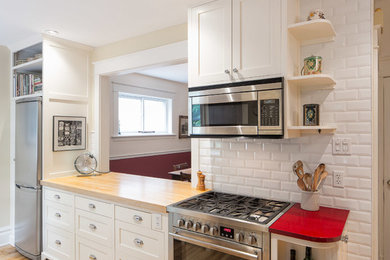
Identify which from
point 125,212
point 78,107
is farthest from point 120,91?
point 125,212

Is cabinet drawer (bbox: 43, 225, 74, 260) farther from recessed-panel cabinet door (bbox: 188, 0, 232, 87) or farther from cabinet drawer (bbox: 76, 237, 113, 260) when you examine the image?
recessed-panel cabinet door (bbox: 188, 0, 232, 87)

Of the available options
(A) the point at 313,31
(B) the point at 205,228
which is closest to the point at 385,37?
(A) the point at 313,31

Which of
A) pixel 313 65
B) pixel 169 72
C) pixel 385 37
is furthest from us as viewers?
pixel 169 72

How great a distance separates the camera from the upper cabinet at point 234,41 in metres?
1.77

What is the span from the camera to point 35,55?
321 cm

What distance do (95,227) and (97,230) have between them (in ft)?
0.11

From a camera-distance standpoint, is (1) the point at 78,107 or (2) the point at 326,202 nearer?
(2) the point at 326,202

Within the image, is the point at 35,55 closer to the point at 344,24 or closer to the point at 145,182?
the point at 145,182

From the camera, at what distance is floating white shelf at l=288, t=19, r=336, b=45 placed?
1.68m

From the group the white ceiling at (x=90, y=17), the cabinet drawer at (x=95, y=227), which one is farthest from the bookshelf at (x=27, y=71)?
the cabinet drawer at (x=95, y=227)

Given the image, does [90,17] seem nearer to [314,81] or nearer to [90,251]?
[314,81]

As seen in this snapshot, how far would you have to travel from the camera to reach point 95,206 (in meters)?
2.40

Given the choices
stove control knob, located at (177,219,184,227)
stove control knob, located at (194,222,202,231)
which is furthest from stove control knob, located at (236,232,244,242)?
stove control knob, located at (177,219,184,227)

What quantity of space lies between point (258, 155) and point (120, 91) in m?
3.23
